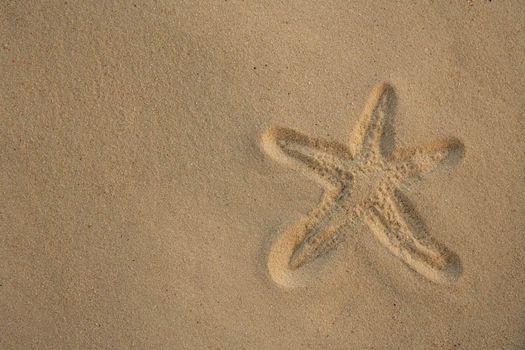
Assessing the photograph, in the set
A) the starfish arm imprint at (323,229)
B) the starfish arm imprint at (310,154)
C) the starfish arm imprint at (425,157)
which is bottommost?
the starfish arm imprint at (323,229)

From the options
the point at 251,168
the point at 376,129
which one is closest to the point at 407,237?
the point at 376,129

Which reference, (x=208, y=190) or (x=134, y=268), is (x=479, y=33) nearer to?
(x=208, y=190)

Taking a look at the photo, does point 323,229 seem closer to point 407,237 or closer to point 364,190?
point 364,190

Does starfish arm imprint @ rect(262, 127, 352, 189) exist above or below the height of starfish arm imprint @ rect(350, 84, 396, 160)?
below

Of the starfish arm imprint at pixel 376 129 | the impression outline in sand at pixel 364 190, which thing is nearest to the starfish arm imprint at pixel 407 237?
the impression outline in sand at pixel 364 190

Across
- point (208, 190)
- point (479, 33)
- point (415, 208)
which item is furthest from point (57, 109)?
point (479, 33)

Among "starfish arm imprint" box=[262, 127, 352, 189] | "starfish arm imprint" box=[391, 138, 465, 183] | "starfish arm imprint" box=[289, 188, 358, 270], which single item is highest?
"starfish arm imprint" box=[391, 138, 465, 183]

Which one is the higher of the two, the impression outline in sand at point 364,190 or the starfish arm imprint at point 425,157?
the starfish arm imprint at point 425,157

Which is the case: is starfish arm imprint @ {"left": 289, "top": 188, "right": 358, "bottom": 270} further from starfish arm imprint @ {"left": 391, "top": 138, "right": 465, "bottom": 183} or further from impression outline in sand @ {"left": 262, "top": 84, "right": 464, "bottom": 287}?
starfish arm imprint @ {"left": 391, "top": 138, "right": 465, "bottom": 183}

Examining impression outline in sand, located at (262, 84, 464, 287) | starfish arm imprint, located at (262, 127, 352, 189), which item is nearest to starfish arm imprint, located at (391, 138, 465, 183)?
impression outline in sand, located at (262, 84, 464, 287)

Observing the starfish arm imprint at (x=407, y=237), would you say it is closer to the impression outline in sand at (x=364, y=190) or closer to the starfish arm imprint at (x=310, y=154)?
the impression outline in sand at (x=364, y=190)
